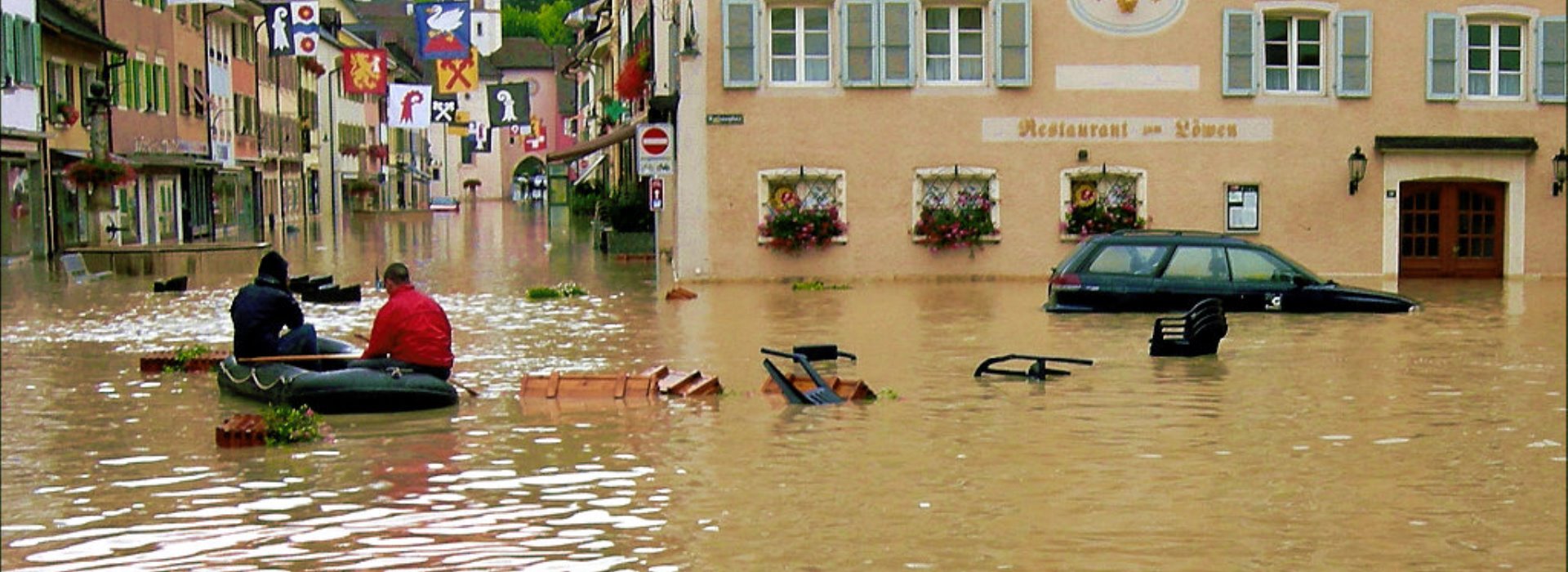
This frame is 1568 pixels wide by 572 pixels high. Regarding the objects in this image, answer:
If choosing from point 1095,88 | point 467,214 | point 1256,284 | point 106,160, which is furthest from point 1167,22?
point 467,214

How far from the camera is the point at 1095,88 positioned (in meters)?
34.9

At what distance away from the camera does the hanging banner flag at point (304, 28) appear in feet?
164

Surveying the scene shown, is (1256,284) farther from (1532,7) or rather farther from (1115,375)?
(1532,7)

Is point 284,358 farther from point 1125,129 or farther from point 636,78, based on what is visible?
point 636,78

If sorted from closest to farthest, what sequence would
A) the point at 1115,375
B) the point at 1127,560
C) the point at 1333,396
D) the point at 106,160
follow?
the point at 1127,560, the point at 1333,396, the point at 1115,375, the point at 106,160

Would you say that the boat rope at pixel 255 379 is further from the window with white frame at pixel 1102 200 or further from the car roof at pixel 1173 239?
the window with white frame at pixel 1102 200

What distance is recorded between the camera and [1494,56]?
35.5 meters

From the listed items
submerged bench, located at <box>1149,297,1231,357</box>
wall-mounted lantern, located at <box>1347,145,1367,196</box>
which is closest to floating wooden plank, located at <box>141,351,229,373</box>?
submerged bench, located at <box>1149,297,1231,357</box>

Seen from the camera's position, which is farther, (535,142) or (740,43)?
(535,142)

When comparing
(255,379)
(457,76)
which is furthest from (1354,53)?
(457,76)

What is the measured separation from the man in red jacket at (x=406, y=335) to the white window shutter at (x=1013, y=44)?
19.7m

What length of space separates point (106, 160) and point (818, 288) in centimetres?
1847

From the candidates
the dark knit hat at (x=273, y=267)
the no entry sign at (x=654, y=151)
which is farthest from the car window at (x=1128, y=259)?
the dark knit hat at (x=273, y=267)

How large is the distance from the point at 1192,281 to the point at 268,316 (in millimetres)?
13010
